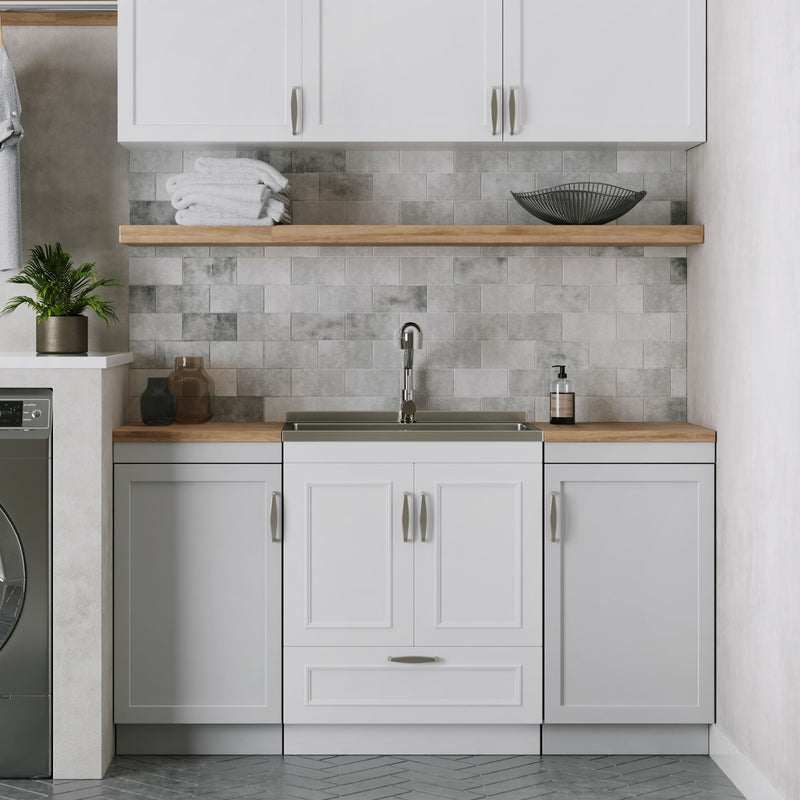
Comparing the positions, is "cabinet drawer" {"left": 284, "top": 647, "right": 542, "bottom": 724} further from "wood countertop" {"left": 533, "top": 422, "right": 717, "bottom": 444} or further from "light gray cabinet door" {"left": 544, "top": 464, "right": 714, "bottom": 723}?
"wood countertop" {"left": 533, "top": 422, "right": 717, "bottom": 444}

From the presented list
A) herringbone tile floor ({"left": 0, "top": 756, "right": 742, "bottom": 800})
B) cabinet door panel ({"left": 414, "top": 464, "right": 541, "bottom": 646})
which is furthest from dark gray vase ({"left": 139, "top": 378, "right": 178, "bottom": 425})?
herringbone tile floor ({"left": 0, "top": 756, "right": 742, "bottom": 800})

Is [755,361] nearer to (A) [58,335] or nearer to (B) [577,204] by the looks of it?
(B) [577,204]

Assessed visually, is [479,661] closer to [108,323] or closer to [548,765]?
[548,765]

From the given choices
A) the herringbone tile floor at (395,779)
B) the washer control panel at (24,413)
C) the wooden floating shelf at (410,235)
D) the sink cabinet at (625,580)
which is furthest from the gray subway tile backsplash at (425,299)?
the herringbone tile floor at (395,779)

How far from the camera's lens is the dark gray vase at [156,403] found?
2.92 metres

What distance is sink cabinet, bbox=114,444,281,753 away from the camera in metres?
2.77

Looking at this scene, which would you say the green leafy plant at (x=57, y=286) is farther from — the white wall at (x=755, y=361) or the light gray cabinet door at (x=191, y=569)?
the white wall at (x=755, y=361)

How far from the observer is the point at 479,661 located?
2.78 metres

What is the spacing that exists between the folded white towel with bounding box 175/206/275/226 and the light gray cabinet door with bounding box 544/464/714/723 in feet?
3.79

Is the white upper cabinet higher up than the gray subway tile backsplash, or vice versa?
the white upper cabinet

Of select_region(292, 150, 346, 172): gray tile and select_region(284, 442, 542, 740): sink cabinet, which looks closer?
select_region(284, 442, 542, 740): sink cabinet

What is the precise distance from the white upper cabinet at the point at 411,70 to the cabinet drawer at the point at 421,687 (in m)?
1.55

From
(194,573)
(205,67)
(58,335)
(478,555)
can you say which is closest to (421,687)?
(478,555)

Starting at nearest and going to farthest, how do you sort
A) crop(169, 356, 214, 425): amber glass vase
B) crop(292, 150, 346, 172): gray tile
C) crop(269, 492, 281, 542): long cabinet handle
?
1. crop(269, 492, 281, 542): long cabinet handle
2. crop(169, 356, 214, 425): amber glass vase
3. crop(292, 150, 346, 172): gray tile
